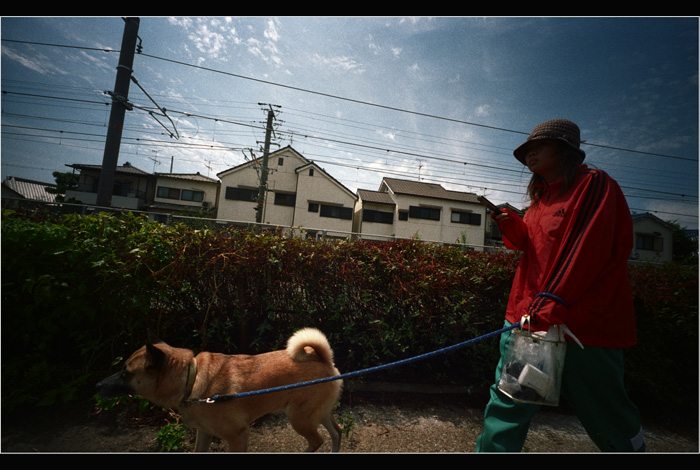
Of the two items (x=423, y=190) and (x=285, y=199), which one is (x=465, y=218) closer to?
(x=423, y=190)

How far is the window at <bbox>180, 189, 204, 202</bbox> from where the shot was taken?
3133 centimetres

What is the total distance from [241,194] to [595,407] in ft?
101

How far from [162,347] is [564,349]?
270 cm

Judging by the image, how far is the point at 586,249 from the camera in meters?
1.47

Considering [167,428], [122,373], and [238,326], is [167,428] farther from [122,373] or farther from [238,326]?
[238,326]

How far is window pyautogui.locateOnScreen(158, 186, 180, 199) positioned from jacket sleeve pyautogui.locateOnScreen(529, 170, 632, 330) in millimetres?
36246

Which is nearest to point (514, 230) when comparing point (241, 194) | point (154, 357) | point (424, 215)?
point (154, 357)

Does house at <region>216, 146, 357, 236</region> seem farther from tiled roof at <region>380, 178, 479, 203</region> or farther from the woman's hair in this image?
the woman's hair

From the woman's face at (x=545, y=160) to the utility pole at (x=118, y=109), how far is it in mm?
10329

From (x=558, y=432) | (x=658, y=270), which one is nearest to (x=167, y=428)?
(x=558, y=432)

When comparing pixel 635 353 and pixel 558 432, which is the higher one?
pixel 635 353

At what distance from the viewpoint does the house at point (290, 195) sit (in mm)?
28969

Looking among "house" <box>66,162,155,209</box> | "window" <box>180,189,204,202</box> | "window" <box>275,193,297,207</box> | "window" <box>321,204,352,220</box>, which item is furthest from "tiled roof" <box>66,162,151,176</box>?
"window" <box>321,204,352,220</box>

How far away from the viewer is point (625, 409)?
1.59m
